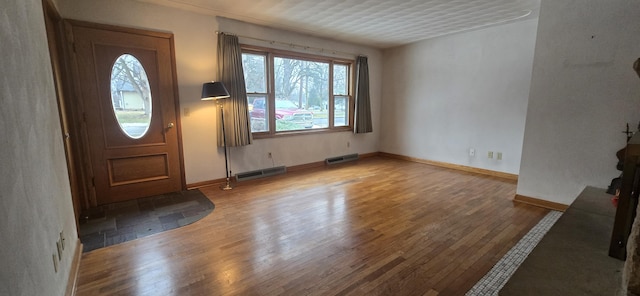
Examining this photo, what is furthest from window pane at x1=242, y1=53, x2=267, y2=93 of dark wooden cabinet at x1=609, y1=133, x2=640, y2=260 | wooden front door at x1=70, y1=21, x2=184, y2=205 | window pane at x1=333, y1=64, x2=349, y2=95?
dark wooden cabinet at x1=609, y1=133, x2=640, y2=260

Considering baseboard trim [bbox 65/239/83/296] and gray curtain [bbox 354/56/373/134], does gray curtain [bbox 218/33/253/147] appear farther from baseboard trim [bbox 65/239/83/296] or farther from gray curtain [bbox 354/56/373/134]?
gray curtain [bbox 354/56/373/134]

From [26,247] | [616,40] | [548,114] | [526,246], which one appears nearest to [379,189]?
[526,246]

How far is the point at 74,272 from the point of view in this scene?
6.31ft

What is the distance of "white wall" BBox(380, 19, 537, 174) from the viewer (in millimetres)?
4227

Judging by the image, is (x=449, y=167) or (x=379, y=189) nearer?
(x=379, y=189)

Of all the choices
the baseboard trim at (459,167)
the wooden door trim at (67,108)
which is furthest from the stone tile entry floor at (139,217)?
the baseboard trim at (459,167)

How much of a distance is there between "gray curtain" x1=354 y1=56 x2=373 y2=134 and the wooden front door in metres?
3.35

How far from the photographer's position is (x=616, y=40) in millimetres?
2684

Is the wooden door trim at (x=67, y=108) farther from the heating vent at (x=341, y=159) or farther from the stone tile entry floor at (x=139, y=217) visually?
the heating vent at (x=341, y=159)

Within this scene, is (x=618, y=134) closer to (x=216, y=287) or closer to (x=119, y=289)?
(x=216, y=287)

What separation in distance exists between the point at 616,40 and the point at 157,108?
16.4 ft

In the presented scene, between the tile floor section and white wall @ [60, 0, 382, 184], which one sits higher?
white wall @ [60, 0, 382, 184]

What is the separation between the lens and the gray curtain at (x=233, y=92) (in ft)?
12.7

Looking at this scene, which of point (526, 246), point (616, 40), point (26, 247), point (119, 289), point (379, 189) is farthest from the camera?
point (379, 189)
